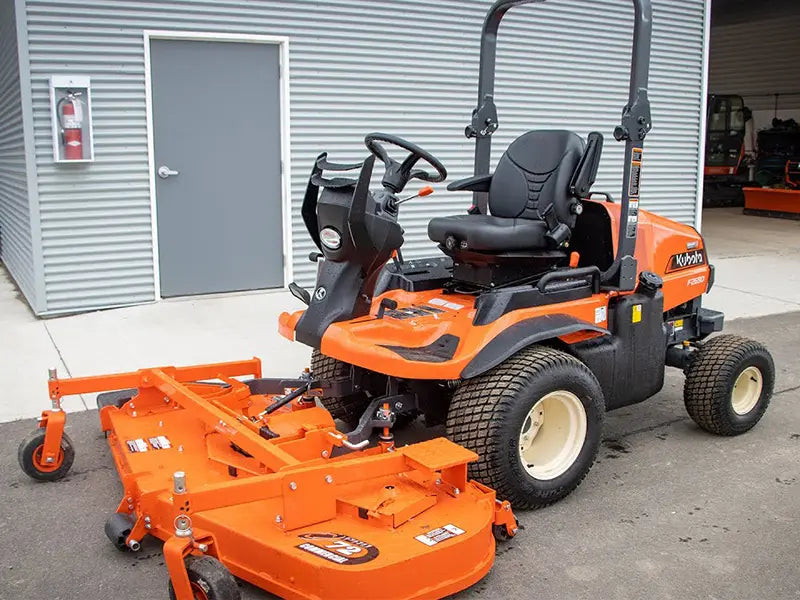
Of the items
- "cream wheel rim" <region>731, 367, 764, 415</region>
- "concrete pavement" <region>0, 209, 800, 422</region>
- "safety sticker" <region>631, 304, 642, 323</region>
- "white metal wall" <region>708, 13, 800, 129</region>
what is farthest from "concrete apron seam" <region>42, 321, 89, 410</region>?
"white metal wall" <region>708, 13, 800, 129</region>

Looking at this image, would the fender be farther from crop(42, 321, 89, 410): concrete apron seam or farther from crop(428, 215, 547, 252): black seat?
crop(42, 321, 89, 410): concrete apron seam

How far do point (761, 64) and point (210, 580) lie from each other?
73.6 feet

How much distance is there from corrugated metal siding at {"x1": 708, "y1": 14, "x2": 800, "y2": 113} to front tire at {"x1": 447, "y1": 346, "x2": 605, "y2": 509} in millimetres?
19507

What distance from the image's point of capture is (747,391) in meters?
4.94

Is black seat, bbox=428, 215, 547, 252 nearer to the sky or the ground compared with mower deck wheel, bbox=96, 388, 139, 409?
nearer to the sky

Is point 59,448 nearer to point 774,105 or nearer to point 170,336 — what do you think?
point 170,336

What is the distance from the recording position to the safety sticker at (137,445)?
3.81 meters

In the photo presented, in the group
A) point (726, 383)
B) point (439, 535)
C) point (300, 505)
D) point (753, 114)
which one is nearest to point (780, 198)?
point (753, 114)

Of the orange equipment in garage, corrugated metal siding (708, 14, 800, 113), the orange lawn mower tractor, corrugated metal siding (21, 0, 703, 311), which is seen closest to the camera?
the orange lawn mower tractor

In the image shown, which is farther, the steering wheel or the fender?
the steering wheel

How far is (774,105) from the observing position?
2162 centimetres

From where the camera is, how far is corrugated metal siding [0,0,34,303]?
24.8ft

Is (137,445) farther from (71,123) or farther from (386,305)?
(71,123)

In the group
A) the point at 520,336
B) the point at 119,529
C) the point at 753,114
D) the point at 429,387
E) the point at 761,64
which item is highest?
the point at 761,64
